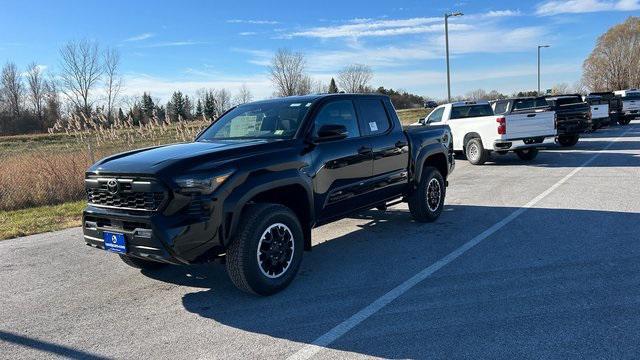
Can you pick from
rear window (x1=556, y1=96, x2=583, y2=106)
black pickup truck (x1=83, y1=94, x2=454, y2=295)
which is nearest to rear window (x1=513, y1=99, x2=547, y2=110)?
rear window (x1=556, y1=96, x2=583, y2=106)

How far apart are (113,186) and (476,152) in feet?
41.5

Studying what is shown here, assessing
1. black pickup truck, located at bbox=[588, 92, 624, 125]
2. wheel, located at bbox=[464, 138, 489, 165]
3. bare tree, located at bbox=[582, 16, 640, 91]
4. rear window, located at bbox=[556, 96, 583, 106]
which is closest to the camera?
wheel, located at bbox=[464, 138, 489, 165]

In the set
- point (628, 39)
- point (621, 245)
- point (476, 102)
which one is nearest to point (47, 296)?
point (621, 245)

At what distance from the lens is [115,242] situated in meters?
4.44

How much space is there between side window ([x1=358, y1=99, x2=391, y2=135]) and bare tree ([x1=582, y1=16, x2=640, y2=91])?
93.0 meters

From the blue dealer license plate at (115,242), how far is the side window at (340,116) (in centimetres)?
224

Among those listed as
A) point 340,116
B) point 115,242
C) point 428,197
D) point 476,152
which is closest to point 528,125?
point 476,152

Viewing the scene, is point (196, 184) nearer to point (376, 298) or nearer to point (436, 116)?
point (376, 298)

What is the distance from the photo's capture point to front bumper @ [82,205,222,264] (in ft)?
13.5

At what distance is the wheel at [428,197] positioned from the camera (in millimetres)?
7176

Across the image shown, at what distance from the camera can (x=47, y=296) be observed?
200 inches

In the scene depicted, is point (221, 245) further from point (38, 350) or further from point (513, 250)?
point (513, 250)

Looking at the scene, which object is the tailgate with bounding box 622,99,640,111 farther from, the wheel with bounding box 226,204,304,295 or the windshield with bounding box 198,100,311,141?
the wheel with bounding box 226,204,304,295

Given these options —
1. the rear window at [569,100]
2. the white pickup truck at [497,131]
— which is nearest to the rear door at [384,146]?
the white pickup truck at [497,131]
